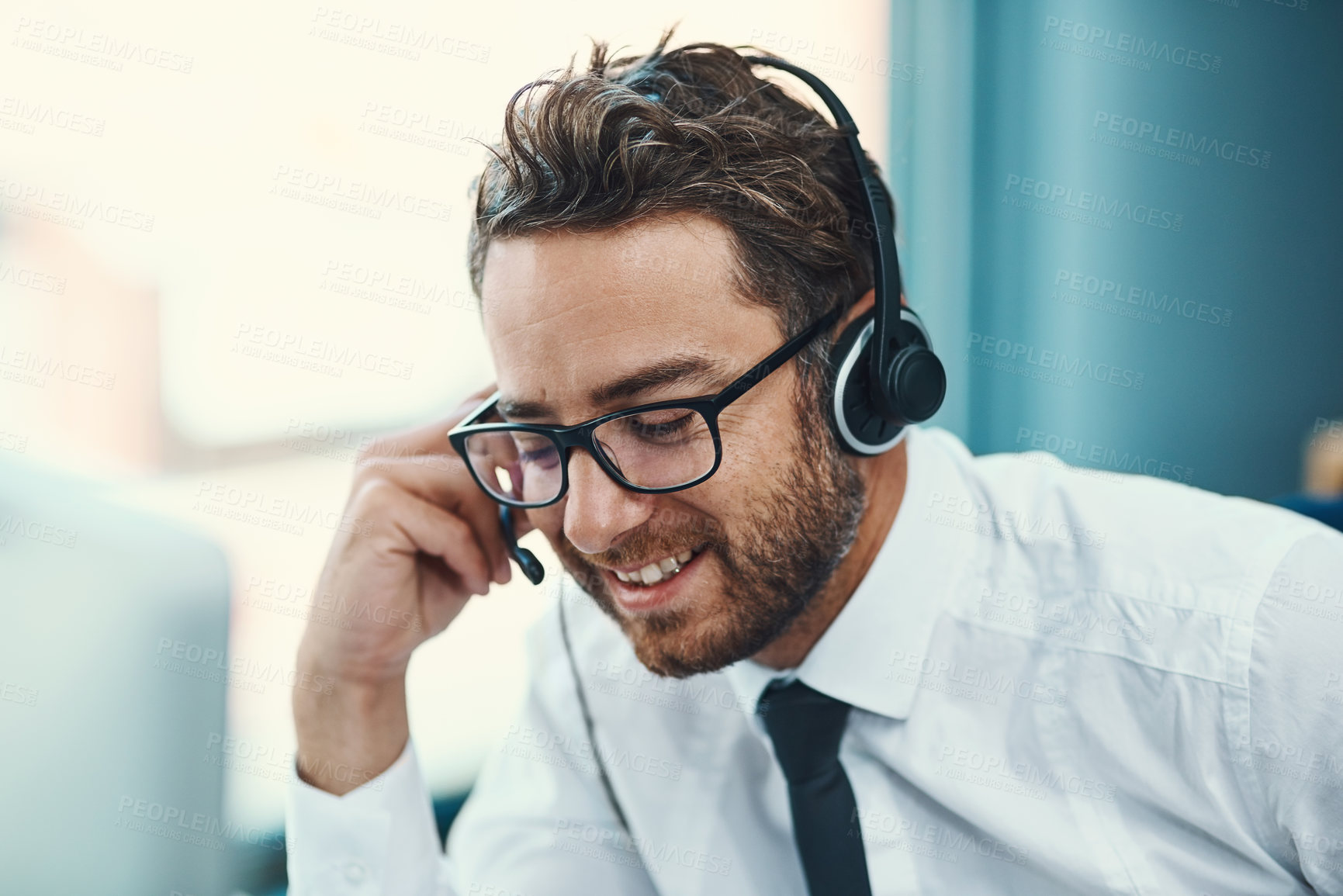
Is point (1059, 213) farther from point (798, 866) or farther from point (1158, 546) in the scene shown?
point (798, 866)

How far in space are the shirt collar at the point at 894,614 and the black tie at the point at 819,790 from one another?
3 centimetres

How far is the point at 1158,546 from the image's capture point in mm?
1129

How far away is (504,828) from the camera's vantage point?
140 cm

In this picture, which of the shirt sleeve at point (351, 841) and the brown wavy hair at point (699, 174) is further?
the shirt sleeve at point (351, 841)

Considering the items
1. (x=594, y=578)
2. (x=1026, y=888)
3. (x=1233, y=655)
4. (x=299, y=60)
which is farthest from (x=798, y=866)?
(x=299, y=60)

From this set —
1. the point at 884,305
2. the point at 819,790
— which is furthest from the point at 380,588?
the point at 884,305

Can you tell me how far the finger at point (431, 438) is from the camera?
4.23 feet

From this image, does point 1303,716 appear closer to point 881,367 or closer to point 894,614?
point 894,614

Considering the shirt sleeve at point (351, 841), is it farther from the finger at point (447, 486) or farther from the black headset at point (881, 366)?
the black headset at point (881, 366)

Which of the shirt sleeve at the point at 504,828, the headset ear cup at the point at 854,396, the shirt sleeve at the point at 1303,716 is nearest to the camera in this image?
the shirt sleeve at the point at 1303,716

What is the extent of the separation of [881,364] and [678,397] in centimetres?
22

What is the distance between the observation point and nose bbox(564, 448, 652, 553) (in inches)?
40.5

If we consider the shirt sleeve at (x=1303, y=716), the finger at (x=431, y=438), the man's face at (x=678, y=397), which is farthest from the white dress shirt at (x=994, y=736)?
the finger at (x=431, y=438)

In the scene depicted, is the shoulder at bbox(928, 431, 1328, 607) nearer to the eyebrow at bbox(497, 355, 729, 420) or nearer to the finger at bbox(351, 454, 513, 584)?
the eyebrow at bbox(497, 355, 729, 420)
